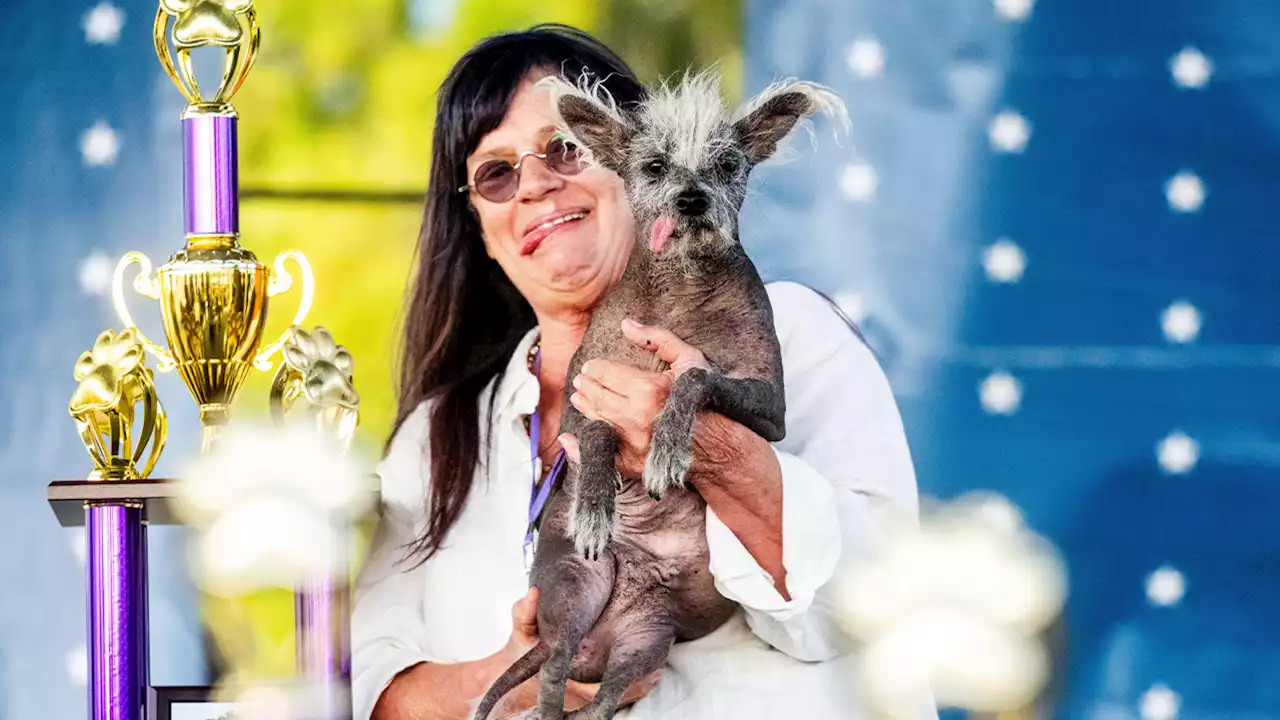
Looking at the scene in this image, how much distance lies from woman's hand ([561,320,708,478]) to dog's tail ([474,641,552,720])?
1.04 ft

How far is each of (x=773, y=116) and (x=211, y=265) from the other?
986 mm

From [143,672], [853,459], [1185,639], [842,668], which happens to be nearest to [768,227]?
[853,459]

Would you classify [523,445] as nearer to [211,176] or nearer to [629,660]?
[629,660]

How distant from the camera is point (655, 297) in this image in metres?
2.45

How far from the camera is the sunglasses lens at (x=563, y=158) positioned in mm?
2641

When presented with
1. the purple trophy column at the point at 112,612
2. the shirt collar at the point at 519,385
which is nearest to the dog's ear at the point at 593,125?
the shirt collar at the point at 519,385

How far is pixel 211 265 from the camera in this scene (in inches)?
104

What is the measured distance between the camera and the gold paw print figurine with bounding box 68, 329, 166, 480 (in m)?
2.62

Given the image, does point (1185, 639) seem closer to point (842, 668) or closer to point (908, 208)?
point (842, 668)

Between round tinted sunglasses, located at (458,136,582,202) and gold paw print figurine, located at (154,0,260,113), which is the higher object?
gold paw print figurine, located at (154,0,260,113)

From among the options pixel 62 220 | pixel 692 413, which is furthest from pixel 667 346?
pixel 62 220

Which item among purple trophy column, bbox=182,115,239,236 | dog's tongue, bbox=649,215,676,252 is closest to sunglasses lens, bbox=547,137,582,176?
dog's tongue, bbox=649,215,676,252

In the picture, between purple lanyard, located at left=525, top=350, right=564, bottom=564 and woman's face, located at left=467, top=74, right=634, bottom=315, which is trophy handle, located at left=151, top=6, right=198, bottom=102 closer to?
woman's face, located at left=467, top=74, right=634, bottom=315

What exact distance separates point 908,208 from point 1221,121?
56 cm
